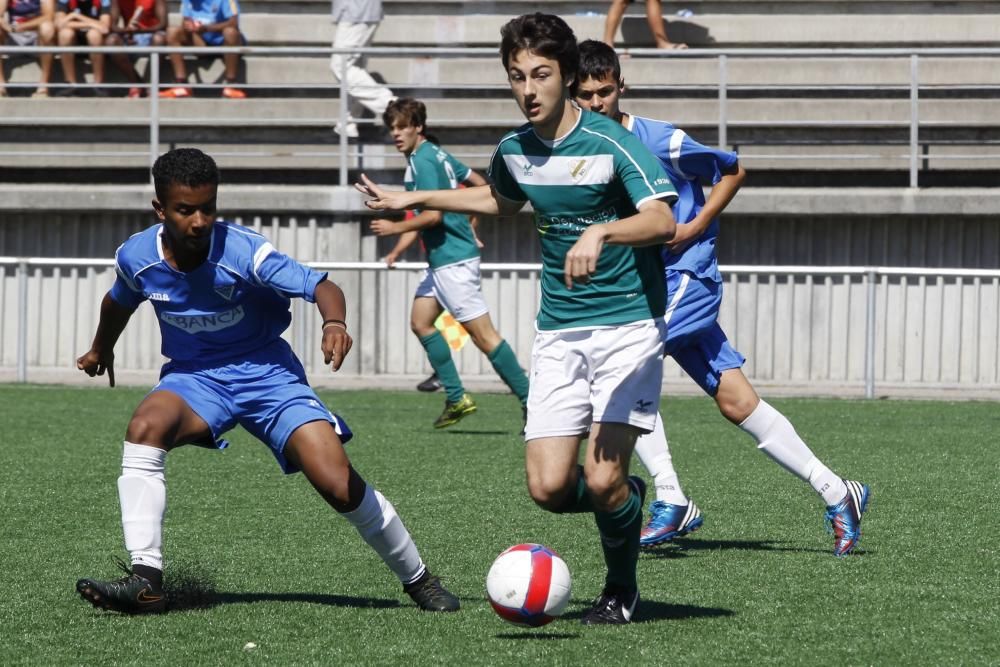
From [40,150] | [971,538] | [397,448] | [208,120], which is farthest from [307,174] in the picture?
[971,538]

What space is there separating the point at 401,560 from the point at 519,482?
312 centimetres

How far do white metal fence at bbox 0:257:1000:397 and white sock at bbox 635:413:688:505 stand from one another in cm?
708

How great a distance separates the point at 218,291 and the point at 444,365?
5501 millimetres

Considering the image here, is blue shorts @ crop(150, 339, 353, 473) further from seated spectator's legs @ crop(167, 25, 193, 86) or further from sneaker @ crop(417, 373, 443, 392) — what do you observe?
seated spectator's legs @ crop(167, 25, 193, 86)

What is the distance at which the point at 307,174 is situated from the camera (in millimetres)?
16094

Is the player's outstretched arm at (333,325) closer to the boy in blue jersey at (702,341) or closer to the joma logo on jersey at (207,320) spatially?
the joma logo on jersey at (207,320)

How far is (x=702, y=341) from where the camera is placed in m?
6.26

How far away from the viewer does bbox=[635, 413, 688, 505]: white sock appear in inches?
254

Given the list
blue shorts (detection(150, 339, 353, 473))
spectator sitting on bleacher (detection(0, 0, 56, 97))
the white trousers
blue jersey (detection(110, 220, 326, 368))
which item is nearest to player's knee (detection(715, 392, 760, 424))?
blue shorts (detection(150, 339, 353, 473))

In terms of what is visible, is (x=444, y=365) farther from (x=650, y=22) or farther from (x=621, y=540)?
(x=650, y=22)

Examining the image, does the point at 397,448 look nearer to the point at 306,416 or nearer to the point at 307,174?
the point at 306,416

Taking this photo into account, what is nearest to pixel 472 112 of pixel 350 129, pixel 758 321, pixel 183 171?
pixel 350 129

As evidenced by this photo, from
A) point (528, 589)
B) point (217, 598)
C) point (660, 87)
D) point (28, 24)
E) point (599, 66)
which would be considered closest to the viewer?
point (528, 589)

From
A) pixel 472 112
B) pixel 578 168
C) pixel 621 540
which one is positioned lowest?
pixel 621 540
